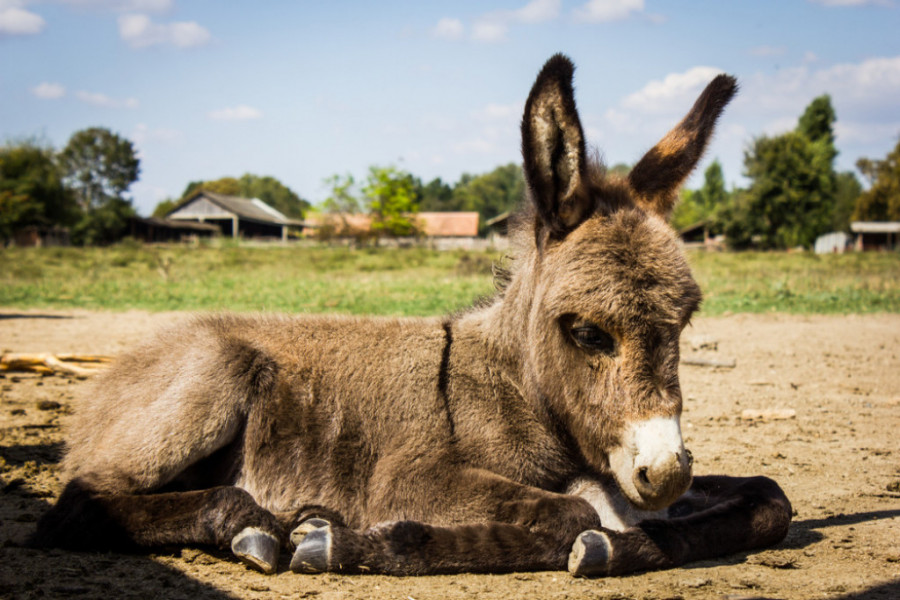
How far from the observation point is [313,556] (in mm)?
3396

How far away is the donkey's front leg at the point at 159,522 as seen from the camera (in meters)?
3.63

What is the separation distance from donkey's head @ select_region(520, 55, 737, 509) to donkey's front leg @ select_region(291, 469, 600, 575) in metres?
0.38

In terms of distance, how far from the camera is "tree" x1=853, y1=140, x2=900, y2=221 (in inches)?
3260

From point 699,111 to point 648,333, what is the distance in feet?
6.22

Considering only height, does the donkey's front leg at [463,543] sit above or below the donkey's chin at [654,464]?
below

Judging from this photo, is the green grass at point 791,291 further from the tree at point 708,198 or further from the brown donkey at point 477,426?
the tree at point 708,198

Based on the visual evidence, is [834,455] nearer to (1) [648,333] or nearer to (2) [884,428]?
(2) [884,428]

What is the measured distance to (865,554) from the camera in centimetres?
366

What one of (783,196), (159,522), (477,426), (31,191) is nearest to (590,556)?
(477,426)

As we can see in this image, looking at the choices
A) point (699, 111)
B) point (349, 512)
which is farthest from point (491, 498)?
point (699, 111)

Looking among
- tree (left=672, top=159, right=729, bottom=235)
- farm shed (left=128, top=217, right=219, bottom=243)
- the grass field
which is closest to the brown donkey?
the grass field

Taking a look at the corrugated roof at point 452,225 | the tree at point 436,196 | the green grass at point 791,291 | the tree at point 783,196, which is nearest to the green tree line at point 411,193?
the tree at point 783,196

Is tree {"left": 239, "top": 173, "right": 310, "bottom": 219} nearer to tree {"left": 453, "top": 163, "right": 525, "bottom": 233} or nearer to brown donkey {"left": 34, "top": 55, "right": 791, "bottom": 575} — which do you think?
tree {"left": 453, "top": 163, "right": 525, "bottom": 233}

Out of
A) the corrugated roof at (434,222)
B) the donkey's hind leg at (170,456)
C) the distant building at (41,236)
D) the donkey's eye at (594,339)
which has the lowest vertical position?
the donkey's hind leg at (170,456)
